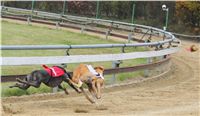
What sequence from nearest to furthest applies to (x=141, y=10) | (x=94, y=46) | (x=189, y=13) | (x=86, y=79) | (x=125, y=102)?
(x=86, y=79) → (x=125, y=102) → (x=94, y=46) → (x=189, y=13) → (x=141, y=10)

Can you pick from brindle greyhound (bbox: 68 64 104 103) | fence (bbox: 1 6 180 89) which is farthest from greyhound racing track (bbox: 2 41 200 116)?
fence (bbox: 1 6 180 89)

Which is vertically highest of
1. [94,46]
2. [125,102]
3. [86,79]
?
[94,46]

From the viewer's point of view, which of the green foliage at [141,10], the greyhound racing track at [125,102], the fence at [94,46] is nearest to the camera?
the greyhound racing track at [125,102]

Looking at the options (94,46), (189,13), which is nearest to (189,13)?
(189,13)

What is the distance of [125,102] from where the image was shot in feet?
26.8

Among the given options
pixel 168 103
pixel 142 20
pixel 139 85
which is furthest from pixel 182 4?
pixel 168 103

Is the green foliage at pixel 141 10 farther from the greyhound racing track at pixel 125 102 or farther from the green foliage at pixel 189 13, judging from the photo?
the greyhound racing track at pixel 125 102

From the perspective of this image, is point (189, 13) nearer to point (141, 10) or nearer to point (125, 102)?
point (141, 10)

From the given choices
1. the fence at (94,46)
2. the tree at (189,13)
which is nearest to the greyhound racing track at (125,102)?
the fence at (94,46)

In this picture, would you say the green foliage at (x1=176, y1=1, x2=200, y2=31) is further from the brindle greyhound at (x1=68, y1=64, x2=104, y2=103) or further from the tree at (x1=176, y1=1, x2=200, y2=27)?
the brindle greyhound at (x1=68, y1=64, x2=104, y2=103)

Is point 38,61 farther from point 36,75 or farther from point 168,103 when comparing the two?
point 168,103

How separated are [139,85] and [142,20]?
24723 mm

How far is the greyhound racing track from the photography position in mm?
7172

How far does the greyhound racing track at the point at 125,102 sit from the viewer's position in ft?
23.5
